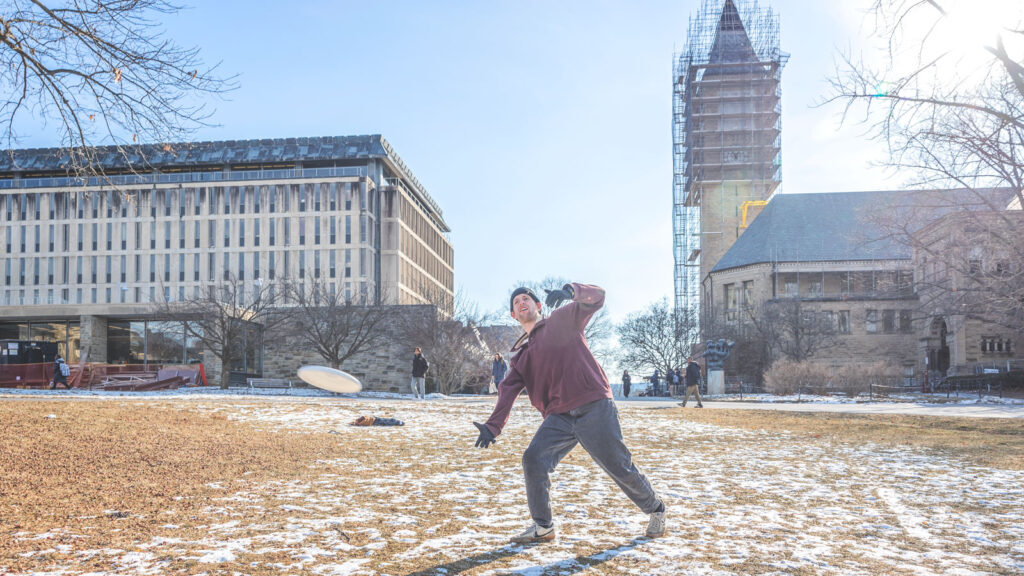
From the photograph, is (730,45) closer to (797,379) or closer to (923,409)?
(797,379)

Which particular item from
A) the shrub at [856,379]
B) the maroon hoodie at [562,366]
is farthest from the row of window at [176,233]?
the maroon hoodie at [562,366]

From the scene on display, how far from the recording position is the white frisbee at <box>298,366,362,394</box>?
63.7 ft

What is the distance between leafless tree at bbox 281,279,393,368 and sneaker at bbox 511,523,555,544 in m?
36.9

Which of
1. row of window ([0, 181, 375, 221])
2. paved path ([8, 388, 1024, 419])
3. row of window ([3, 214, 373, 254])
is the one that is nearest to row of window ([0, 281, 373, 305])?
row of window ([3, 214, 373, 254])

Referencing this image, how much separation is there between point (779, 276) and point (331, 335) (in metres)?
40.1

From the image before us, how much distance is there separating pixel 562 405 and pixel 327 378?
16225mm

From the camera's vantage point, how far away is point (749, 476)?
8.83m

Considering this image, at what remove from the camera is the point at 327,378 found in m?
20.7

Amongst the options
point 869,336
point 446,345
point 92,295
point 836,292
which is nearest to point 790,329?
point 869,336

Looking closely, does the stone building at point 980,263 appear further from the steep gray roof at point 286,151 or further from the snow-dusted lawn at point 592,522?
the steep gray roof at point 286,151

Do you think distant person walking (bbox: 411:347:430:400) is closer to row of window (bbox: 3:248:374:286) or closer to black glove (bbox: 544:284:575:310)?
black glove (bbox: 544:284:575:310)

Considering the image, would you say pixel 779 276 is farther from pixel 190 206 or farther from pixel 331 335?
pixel 190 206

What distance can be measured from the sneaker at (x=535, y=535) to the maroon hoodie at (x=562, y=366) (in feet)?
2.29

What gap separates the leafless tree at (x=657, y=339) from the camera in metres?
65.7
